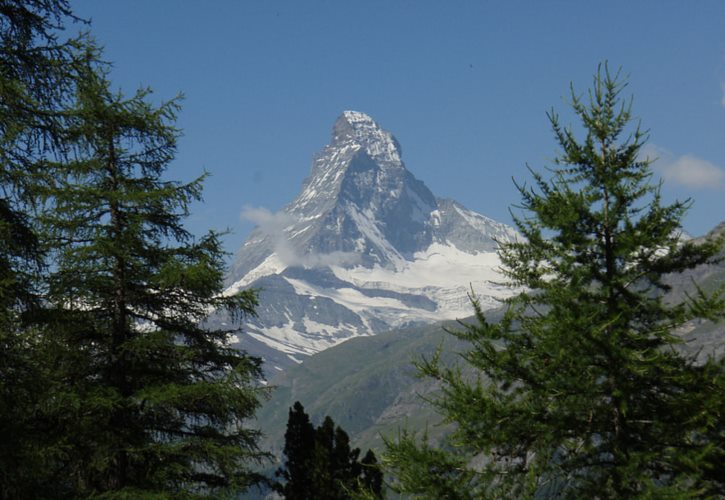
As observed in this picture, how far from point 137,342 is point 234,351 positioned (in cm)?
268

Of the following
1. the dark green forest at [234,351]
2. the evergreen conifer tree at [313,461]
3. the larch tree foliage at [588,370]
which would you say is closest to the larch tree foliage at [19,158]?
the dark green forest at [234,351]

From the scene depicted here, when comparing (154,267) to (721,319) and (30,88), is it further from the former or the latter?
(721,319)

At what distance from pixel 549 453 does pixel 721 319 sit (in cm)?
337

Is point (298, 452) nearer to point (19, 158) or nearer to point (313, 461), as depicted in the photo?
point (313, 461)

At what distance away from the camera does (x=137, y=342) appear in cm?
1433

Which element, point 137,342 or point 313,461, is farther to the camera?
point 313,461

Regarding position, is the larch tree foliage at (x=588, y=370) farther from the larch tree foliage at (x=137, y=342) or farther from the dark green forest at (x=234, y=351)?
the larch tree foliage at (x=137, y=342)

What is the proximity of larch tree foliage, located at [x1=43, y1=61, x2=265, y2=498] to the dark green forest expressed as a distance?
5 centimetres

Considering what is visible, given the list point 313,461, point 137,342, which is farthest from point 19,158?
point 313,461

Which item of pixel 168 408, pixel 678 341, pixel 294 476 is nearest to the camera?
pixel 678 341

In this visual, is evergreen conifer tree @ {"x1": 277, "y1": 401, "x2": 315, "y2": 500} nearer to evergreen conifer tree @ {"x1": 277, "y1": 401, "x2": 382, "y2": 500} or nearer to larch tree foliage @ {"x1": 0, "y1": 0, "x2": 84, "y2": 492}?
evergreen conifer tree @ {"x1": 277, "y1": 401, "x2": 382, "y2": 500}

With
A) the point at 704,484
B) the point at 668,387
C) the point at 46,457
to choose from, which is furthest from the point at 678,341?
the point at 46,457

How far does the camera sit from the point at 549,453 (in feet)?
37.0

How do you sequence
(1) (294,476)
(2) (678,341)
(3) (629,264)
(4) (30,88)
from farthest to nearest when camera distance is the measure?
(1) (294,476)
(3) (629,264)
(2) (678,341)
(4) (30,88)
